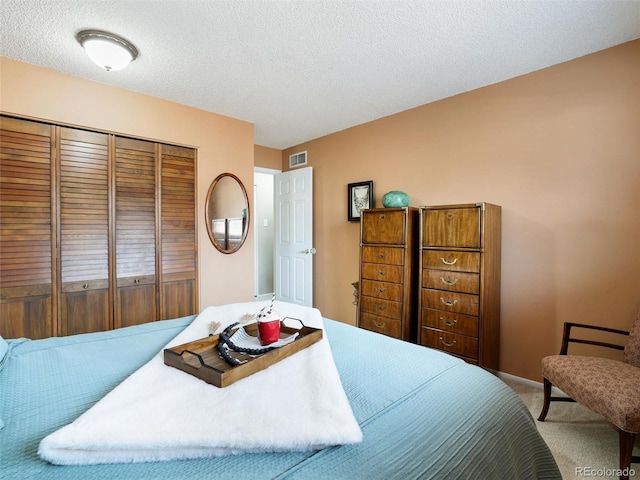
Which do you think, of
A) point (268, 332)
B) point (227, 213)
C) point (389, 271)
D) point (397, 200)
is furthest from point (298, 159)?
point (268, 332)

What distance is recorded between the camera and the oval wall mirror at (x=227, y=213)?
3.37m

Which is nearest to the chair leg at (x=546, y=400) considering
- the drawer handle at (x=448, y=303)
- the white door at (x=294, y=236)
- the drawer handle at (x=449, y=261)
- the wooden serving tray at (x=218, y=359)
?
the drawer handle at (x=448, y=303)

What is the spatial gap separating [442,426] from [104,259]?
2.88m

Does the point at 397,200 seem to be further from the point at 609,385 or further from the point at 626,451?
the point at 626,451

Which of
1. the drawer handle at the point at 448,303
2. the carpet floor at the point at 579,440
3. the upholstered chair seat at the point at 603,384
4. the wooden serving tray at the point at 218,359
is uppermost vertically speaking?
the wooden serving tray at the point at 218,359

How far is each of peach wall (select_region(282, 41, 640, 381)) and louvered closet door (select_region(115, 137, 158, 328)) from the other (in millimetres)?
2533

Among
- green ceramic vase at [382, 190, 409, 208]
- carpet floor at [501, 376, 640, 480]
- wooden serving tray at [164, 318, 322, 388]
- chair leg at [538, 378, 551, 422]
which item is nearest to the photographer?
wooden serving tray at [164, 318, 322, 388]

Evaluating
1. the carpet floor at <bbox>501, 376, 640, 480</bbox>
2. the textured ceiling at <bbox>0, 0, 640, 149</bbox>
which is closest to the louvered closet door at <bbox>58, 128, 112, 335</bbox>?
the textured ceiling at <bbox>0, 0, 640, 149</bbox>

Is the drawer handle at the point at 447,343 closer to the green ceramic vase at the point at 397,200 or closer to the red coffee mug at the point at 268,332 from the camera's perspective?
the green ceramic vase at the point at 397,200

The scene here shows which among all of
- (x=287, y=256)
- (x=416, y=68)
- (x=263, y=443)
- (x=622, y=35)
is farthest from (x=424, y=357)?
(x=287, y=256)

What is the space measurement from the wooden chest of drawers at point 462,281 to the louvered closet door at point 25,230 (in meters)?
3.01

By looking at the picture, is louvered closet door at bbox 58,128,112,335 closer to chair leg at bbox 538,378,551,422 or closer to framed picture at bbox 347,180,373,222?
framed picture at bbox 347,180,373,222

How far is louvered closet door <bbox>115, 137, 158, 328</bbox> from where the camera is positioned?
2.78 meters

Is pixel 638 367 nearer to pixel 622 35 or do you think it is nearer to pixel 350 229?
pixel 622 35
